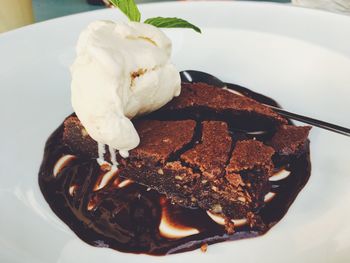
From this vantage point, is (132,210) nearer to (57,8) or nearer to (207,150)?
(207,150)

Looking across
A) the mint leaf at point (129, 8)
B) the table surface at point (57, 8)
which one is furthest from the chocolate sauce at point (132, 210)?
the table surface at point (57, 8)

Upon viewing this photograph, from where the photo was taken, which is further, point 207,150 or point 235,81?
point 235,81

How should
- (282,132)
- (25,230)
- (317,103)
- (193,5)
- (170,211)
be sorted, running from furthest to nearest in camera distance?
(193,5)
(317,103)
(282,132)
(170,211)
(25,230)

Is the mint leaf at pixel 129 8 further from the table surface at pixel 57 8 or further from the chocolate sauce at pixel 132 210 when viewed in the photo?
→ the table surface at pixel 57 8

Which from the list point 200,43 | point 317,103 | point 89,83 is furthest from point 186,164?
point 200,43

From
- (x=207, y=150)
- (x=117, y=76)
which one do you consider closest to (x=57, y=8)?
→ (x=117, y=76)

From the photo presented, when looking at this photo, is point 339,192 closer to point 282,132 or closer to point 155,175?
point 282,132
